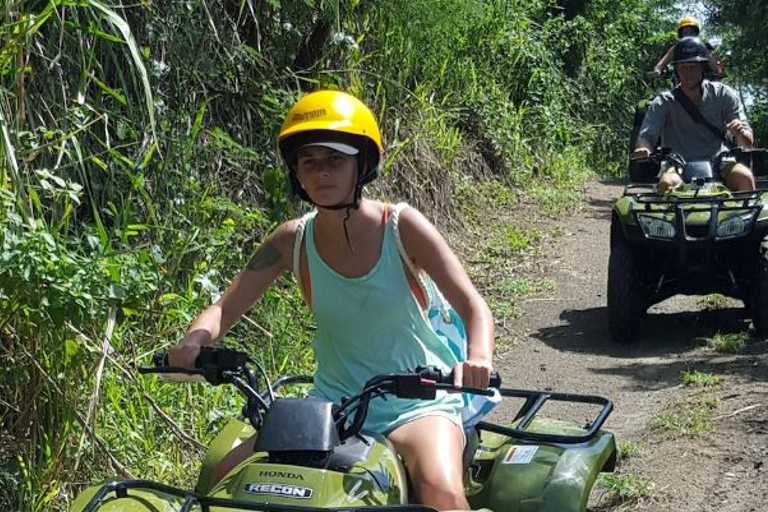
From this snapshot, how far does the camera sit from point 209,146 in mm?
6656

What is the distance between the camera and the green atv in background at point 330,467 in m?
2.90

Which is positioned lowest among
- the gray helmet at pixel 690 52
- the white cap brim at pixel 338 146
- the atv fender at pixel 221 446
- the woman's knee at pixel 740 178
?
the atv fender at pixel 221 446

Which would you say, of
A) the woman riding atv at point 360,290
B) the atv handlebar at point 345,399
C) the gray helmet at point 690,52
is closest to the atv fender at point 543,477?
the woman riding atv at point 360,290

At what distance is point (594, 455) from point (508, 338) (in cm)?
461

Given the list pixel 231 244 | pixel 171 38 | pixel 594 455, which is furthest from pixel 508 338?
pixel 594 455

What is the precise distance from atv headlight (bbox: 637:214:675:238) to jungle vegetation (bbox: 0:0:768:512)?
1.80m

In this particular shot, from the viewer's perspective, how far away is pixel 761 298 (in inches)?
303

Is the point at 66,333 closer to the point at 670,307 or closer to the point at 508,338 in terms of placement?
the point at 508,338

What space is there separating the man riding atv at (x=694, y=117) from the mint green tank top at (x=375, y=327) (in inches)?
212

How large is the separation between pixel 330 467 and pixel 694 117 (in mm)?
6510

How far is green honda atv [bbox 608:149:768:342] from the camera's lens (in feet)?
25.5

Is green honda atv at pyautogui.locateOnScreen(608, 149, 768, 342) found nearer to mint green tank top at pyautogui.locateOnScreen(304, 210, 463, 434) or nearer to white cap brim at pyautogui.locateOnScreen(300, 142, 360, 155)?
mint green tank top at pyautogui.locateOnScreen(304, 210, 463, 434)

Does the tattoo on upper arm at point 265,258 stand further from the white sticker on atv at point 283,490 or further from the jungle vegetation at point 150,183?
the white sticker on atv at point 283,490

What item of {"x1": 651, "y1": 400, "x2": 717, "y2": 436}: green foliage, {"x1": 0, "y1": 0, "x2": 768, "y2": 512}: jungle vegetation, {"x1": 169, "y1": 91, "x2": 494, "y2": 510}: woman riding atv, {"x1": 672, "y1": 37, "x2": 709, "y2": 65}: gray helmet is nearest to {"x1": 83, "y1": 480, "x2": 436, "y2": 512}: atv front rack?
{"x1": 169, "y1": 91, "x2": 494, "y2": 510}: woman riding atv
